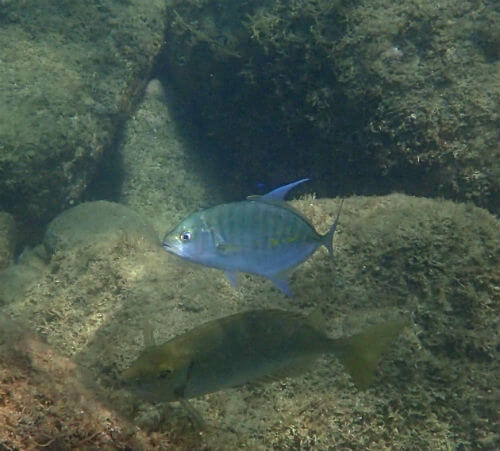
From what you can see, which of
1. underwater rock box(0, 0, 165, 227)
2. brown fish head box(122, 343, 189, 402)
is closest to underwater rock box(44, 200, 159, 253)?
underwater rock box(0, 0, 165, 227)

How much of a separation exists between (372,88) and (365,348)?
3542 mm

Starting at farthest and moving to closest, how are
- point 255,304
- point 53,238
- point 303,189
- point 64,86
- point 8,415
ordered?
point 303,189, point 64,86, point 53,238, point 255,304, point 8,415

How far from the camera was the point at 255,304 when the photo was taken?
350cm

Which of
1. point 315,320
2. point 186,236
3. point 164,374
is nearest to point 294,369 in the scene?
point 315,320

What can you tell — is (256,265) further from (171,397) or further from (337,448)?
(337,448)

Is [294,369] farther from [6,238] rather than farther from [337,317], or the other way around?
[6,238]

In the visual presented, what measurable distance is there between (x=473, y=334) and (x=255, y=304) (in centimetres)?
176

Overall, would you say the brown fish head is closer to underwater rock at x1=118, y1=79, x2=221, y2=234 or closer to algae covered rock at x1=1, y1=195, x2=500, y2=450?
algae covered rock at x1=1, y1=195, x2=500, y2=450

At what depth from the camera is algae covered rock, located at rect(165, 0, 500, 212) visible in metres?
4.50

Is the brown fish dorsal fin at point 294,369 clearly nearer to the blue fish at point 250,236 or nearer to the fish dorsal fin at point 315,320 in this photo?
the fish dorsal fin at point 315,320

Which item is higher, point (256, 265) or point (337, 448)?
point (256, 265)

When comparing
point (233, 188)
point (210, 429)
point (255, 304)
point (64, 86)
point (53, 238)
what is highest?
point (64, 86)

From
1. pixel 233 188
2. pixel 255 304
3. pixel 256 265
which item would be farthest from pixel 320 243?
pixel 233 188

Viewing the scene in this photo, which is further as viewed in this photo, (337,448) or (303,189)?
(303,189)
